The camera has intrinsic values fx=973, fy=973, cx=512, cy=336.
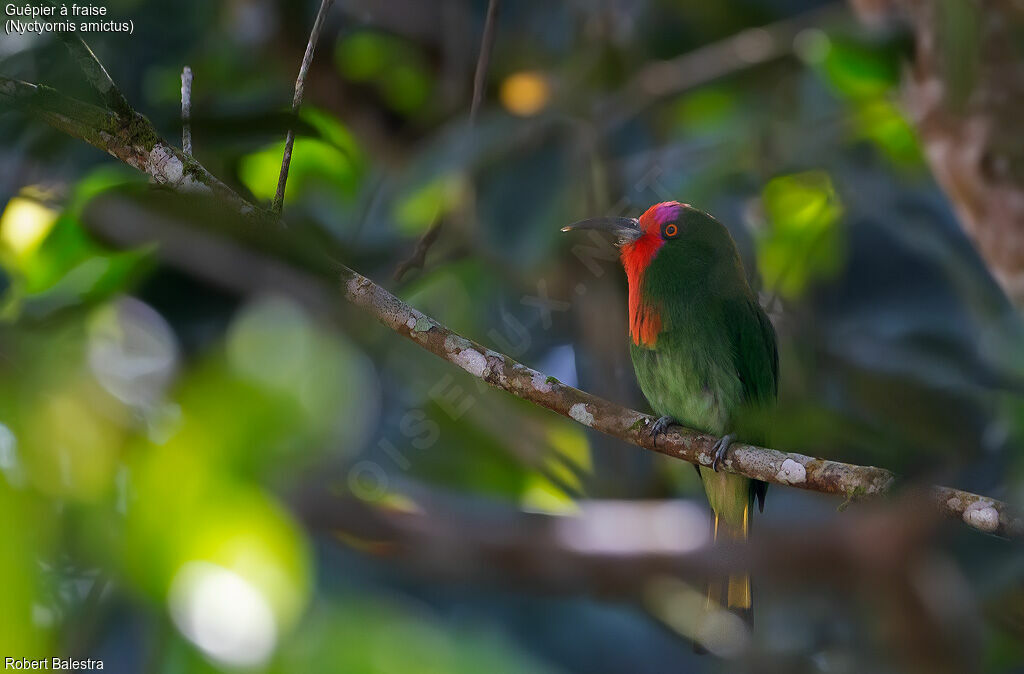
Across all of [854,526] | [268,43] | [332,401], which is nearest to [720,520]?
[854,526]

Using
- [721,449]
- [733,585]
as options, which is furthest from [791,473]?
Result: [733,585]

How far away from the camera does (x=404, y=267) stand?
1522 millimetres

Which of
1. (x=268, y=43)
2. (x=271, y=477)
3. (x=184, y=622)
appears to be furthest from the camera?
(x=268, y=43)

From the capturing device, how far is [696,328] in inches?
75.7

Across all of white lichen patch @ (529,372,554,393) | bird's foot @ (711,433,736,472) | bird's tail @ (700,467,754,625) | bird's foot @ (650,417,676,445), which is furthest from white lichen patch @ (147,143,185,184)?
bird's tail @ (700,467,754,625)

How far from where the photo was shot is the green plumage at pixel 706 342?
1852 millimetres

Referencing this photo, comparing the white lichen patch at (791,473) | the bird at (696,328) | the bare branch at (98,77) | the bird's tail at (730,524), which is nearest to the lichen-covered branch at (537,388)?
the white lichen patch at (791,473)

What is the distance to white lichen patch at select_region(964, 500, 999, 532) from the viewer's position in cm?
134

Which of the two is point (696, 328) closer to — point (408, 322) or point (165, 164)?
point (408, 322)

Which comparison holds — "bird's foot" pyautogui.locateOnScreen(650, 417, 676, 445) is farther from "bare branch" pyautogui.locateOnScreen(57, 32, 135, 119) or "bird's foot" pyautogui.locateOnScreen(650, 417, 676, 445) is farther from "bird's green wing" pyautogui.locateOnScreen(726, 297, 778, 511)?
"bare branch" pyautogui.locateOnScreen(57, 32, 135, 119)

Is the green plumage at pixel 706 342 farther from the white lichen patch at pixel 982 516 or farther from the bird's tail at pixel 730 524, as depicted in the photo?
the white lichen patch at pixel 982 516

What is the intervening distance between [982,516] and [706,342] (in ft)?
2.25

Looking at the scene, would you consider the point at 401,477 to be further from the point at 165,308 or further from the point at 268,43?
the point at 268,43

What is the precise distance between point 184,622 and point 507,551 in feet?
3.87
